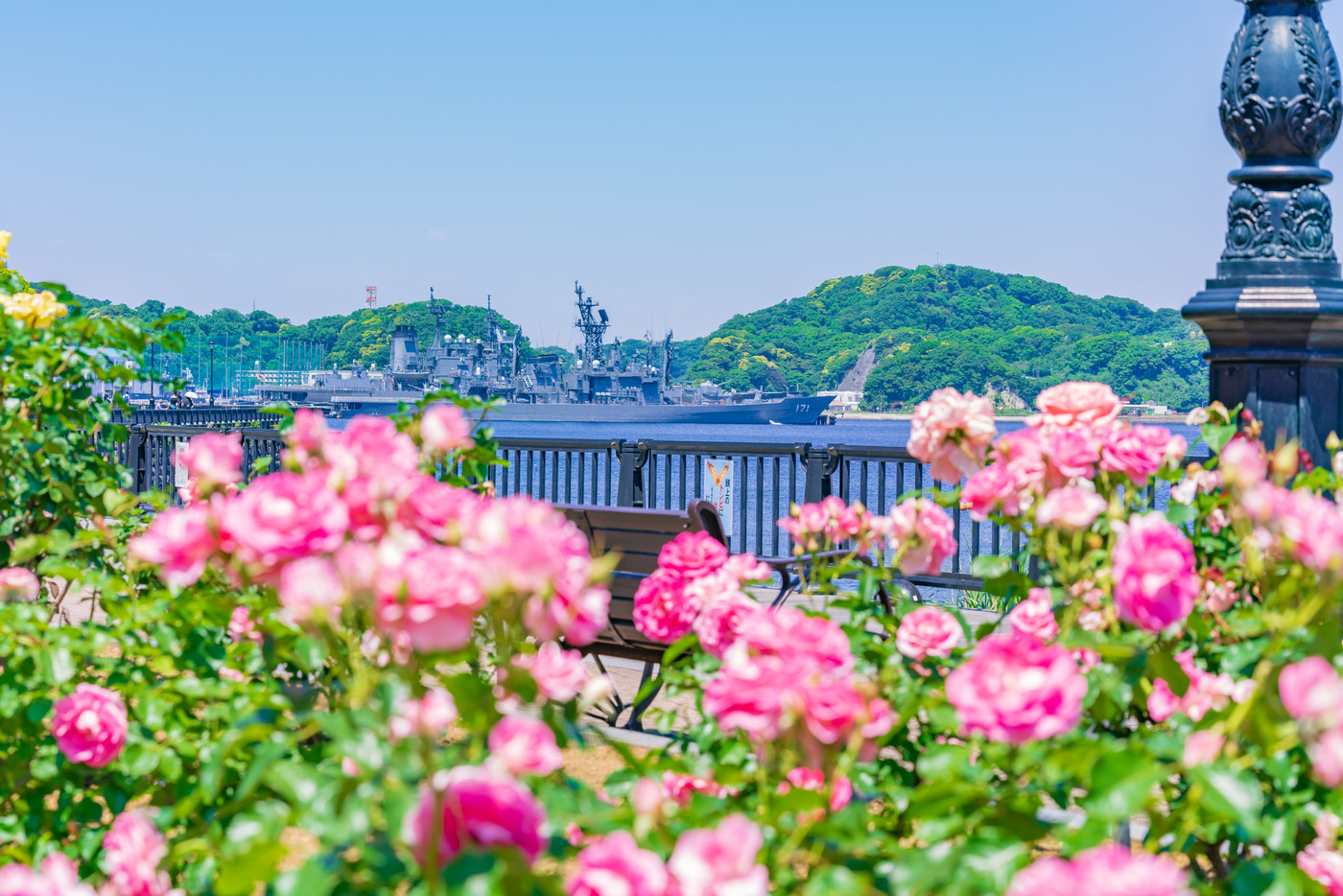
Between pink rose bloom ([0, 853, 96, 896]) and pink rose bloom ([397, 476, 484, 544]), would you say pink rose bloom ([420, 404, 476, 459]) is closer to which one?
pink rose bloom ([397, 476, 484, 544])

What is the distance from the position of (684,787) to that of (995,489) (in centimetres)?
88

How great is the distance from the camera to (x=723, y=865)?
4.06 feet

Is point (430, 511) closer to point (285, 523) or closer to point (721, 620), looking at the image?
point (285, 523)

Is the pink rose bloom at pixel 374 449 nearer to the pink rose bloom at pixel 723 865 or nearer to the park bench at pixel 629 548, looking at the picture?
the pink rose bloom at pixel 723 865

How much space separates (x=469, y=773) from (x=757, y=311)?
183 metres

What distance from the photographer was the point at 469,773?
49.3 inches

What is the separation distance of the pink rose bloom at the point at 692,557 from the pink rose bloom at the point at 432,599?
142 cm

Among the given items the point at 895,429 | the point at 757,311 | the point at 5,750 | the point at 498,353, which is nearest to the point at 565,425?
the point at 498,353

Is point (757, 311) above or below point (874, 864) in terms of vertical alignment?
above

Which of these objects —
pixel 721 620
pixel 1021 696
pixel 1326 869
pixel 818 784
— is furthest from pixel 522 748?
pixel 1326 869

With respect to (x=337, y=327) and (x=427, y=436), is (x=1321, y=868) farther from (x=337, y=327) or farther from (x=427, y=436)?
(x=337, y=327)

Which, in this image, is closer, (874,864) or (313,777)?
(313,777)

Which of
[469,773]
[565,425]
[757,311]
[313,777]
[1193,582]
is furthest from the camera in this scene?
[757,311]

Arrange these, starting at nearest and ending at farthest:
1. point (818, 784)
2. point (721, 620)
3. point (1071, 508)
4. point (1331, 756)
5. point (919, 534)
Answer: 1. point (1331, 756)
2. point (818, 784)
3. point (1071, 508)
4. point (721, 620)
5. point (919, 534)
